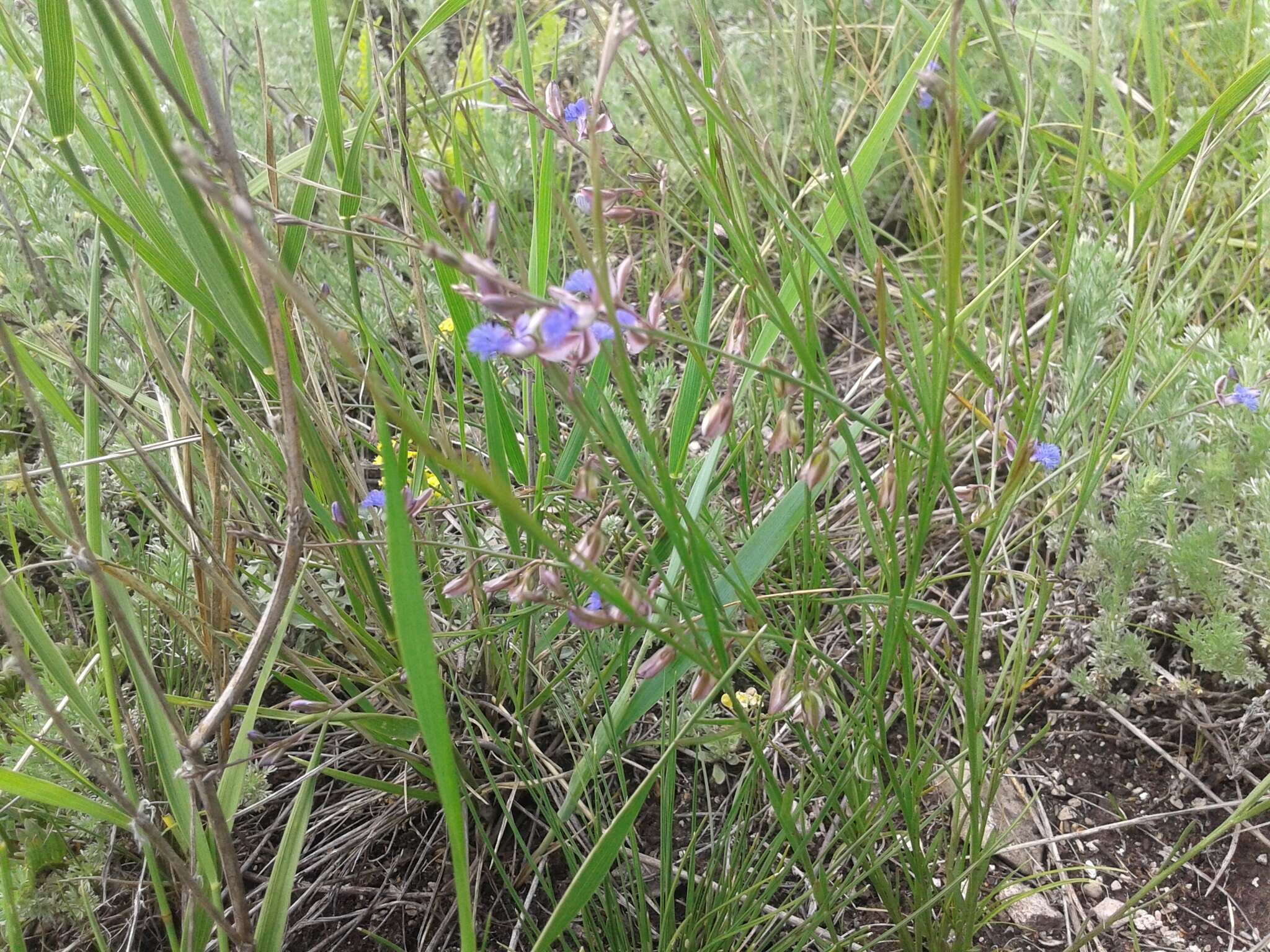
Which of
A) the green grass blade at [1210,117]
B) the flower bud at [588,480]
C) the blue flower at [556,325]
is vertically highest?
the blue flower at [556,325]

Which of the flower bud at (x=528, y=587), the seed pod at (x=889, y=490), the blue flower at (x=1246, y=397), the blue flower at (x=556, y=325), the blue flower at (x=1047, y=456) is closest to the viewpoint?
the blue flower at (x=556, y=325)

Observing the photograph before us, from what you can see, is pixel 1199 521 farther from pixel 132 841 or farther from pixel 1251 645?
pixel 132 841

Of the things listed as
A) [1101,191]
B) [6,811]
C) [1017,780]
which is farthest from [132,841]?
[1101,191]

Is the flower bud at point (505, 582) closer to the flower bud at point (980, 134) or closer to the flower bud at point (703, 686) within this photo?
the flower bud at point (703, 686)

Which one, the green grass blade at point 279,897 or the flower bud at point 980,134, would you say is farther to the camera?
the green grass blade at point 279,897

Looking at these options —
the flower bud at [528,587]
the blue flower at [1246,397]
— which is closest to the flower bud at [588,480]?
the flower bud at [528,587]

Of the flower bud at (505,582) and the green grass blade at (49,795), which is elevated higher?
the flower bud at (505,582)
